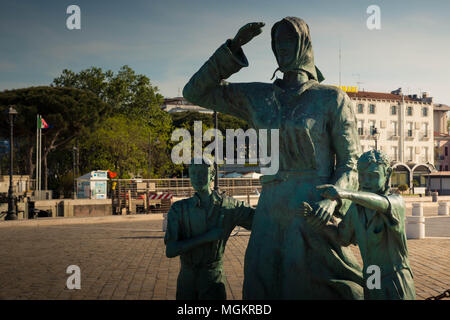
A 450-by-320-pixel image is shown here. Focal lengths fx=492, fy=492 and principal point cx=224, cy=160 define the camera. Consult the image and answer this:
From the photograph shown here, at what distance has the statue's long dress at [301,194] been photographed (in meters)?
3.14

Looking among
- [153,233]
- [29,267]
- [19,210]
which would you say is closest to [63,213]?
[19,210]

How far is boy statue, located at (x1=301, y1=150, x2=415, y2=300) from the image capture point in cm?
309

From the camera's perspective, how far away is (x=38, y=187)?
34.4 m

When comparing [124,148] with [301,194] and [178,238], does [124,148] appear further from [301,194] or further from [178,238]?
[301,194]

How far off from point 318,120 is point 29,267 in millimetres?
8753

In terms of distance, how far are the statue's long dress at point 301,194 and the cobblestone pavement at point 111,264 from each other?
4.03m

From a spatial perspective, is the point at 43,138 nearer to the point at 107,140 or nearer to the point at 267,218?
the point at 107,140

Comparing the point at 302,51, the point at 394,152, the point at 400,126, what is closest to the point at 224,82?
the point at 302,51

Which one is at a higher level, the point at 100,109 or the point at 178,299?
the point at 100,109

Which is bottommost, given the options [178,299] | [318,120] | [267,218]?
[178,299]

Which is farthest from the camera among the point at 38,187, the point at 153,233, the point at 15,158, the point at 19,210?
the point at 15,158

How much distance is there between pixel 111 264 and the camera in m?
10.4

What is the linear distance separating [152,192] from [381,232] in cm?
2363

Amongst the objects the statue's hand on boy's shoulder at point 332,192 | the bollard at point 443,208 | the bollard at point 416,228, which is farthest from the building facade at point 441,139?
the statue's hand on boy's shoulder at point 332,192
